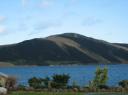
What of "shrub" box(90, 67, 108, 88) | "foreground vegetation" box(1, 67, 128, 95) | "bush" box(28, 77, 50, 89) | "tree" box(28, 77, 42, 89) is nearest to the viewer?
"foreground vegetation" box(1, 67, 128, 95)

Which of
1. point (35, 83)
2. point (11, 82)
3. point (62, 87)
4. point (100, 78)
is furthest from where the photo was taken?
point (100, 78)

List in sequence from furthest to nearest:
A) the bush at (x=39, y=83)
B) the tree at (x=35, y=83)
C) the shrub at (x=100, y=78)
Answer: the shrub at (x=100, y=78)
the tree at (x=35, y=83)
the bush at (x=39, y=83)

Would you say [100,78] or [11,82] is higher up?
[100,78]

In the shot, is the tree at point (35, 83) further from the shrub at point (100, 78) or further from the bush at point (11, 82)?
the shrub at point (100, 78)

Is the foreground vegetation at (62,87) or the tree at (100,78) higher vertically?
the tree at (100,78)

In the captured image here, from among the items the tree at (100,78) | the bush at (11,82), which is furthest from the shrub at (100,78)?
the bush at (11,82)

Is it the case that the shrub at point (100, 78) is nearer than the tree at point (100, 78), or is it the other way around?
the shrub at point (100, 78)

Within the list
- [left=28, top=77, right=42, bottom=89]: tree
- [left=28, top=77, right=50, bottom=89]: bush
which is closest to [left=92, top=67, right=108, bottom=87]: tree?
[left=28, top=77, right=50, bottom=89]: bush

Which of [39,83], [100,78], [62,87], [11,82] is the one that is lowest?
[62,87]

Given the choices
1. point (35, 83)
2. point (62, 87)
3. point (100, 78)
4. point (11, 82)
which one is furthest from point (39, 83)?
point (100, 78)

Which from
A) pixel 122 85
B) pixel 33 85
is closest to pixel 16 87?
pixel 33 85

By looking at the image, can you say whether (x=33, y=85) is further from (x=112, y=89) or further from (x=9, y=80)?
(x=112, y=89)

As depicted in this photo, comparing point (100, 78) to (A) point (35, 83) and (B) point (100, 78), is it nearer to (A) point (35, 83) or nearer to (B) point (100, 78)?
(B) point (100, 78)

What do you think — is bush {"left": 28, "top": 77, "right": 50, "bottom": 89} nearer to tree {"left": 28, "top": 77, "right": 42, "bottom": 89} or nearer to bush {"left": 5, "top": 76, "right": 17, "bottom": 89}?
tree {"left": 28, "top": 77, "right": 42, "bottom": 89}
